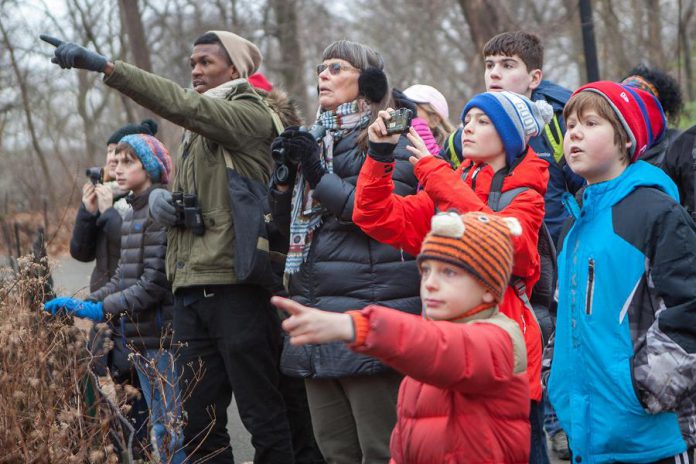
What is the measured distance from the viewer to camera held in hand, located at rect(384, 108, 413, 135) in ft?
10.4

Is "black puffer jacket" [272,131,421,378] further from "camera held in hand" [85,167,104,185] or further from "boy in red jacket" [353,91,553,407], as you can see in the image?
"camera held in hand" [85,167,104,185]

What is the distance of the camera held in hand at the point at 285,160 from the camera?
377cm

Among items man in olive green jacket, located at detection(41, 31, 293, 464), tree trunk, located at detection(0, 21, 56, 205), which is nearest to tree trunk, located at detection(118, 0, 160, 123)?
tree trunk, located at detection(0, 21, 56, 205)

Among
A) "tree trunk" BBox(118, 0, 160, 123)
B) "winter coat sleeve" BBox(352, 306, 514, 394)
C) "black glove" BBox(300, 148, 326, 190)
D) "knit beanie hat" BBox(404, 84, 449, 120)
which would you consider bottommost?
"winter coat sleeve" BBox(352, 306, 514, 394)

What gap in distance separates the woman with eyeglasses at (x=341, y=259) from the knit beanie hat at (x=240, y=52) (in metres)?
0.88

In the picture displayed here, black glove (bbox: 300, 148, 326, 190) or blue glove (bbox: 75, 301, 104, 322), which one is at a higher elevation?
black glove (bbox: 300, 148, 326, 190)

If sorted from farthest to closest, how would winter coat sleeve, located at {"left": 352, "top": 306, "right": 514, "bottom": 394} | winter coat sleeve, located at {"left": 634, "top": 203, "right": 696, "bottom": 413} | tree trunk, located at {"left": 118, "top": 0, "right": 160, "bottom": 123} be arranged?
tree trunk, located at {"left": 118, "top": 0, "right": 160, "bottom": 123}
winter coat sleeve, located at {"left": 634, "top": 203, "right": 696, "bottom": 413}
winter coat sleeve, located at {"left": 352, "top": 306, "right": 514, "bottom": 394}

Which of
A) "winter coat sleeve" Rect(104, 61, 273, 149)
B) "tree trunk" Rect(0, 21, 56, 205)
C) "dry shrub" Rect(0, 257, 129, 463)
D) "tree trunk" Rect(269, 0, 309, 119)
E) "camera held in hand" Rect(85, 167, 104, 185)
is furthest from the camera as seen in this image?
"tree trunk" Rect(269, 0, 309, 119)

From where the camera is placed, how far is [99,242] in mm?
5555

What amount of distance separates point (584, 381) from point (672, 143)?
7.39 feet

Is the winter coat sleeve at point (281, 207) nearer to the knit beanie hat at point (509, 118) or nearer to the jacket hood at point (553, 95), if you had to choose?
the knit beanie hat at point (509, 118)

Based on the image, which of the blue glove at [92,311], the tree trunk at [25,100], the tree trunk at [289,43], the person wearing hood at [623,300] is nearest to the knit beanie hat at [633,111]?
the person wearing hood at [623,300]

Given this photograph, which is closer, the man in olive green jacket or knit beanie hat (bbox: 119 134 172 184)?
the man in olive green jacket

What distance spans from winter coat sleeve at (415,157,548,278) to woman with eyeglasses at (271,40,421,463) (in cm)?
47
